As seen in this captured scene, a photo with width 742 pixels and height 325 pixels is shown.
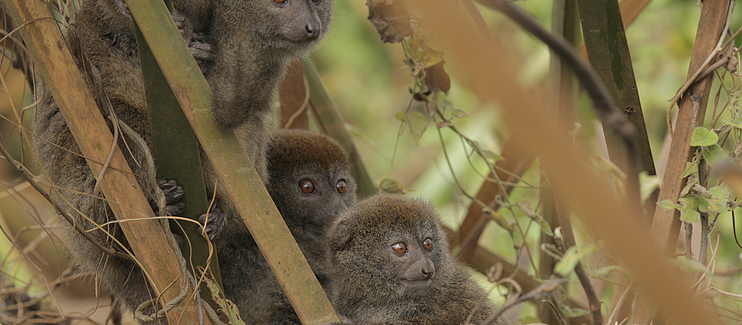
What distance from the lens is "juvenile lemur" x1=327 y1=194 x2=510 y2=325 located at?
2961 millimetres

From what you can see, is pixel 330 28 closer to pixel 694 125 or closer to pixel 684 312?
pixel 694 125

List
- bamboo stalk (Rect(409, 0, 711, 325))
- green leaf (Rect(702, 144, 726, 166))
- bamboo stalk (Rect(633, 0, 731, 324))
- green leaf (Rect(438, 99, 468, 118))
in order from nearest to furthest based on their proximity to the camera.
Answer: bamboo stalk (Rect(409, 0, 711, 325)), green leaf (Rect(702, 144, 726, 166)), bamboo stalk (Rect(633, 0, 731, 324)), green leaf (Rect(438, 99, 468, 118))

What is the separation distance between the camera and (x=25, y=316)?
11.2 ft

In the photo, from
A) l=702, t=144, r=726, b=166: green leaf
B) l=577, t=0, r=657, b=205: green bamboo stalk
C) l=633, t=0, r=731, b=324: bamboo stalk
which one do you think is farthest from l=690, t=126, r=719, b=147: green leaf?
l=577, t=0, r=657, b=205: green bamboo stalk

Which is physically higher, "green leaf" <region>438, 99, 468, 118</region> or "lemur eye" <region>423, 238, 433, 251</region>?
"green leaf" <region>438, 99, 468, 118</region>

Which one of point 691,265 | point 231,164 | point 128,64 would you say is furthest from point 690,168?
point 128,64

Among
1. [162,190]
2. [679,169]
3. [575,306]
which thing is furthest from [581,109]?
[162,190]

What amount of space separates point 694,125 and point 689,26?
3144 millimetres

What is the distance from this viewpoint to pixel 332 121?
3938 millimetres

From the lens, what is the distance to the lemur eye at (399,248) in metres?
3.07

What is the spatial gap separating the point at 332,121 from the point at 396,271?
1.28 meters

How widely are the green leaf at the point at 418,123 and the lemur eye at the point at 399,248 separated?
579 millimetres

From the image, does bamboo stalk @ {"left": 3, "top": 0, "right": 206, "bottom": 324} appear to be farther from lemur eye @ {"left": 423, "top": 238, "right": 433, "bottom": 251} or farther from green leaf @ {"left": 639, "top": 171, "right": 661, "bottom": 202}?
green leaf @ {"left": 639, "top": 171, "right": 661, "bottom": 202}

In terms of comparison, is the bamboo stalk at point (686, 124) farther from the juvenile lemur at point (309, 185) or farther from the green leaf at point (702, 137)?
the juvenile lemur at point (309, 185)
